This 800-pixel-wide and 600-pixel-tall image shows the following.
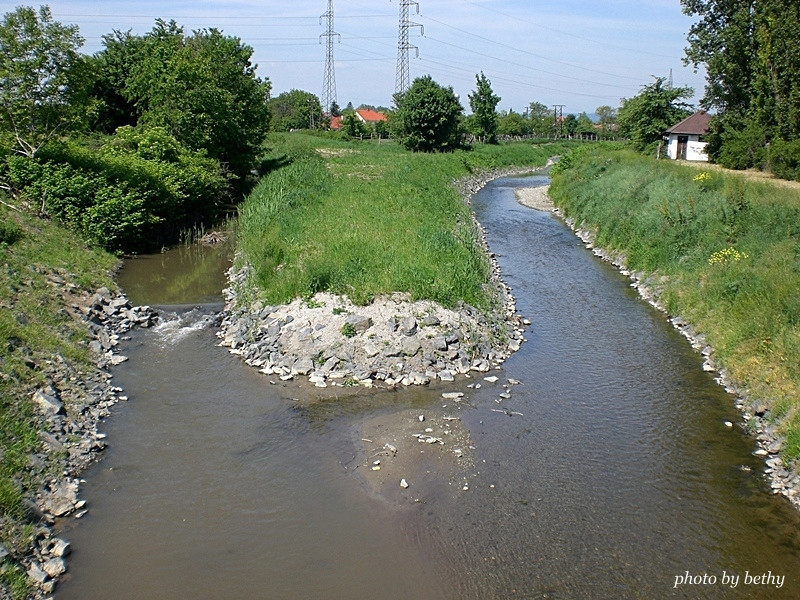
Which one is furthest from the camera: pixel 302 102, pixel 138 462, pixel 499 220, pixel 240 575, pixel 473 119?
pixel 302 102

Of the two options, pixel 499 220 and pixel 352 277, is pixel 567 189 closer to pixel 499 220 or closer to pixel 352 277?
pixel 499 220

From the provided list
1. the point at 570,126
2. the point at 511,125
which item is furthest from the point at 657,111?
the point at 570,126

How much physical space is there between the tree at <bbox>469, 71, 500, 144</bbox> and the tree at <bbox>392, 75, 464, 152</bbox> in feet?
63.9

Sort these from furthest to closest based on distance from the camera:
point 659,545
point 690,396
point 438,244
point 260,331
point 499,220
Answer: point 499,220
point 438,244
point 260,331
point 690,396
point 659,545

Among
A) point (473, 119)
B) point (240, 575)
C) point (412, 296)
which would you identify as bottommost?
point (240, 575)

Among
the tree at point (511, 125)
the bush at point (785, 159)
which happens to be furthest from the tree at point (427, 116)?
the tree at point (511, 125)

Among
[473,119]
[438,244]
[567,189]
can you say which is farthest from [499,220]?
[473,119]

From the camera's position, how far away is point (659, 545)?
11.1 meters

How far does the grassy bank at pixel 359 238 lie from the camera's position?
19969 mm

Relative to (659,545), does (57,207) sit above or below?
above

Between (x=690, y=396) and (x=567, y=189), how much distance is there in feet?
108

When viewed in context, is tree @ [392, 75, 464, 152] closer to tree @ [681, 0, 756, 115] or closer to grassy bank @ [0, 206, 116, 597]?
tree @ [681, 0, 756, 115]

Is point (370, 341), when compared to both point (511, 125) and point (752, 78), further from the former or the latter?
point (511, 125)

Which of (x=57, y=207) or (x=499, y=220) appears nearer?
(x=57, y=207)
